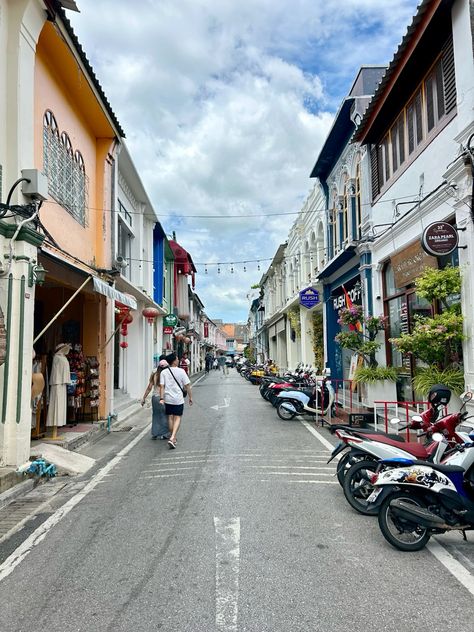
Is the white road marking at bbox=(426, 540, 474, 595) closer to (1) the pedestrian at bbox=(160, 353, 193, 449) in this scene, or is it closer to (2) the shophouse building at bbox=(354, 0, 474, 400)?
(2) the shophouse building at bbox=(354, 0, 474, 400)

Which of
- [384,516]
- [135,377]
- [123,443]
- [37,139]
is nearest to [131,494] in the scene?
[384,516]

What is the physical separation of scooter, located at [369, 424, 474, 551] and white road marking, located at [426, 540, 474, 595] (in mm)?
A: 135

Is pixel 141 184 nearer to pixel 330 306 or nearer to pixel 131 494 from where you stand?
pixel 330 306

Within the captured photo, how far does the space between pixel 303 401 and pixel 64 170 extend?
778 cm

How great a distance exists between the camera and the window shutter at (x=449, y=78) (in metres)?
7.77

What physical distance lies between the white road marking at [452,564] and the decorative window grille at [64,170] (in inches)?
312

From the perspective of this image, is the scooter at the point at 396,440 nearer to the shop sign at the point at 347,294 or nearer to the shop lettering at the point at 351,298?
the shop sign at the point at 347,294

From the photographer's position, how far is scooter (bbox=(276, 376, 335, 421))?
39.0ft

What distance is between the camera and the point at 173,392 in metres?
8.52

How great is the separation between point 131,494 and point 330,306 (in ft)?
45.0

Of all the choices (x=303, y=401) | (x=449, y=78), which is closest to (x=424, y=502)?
(x=449, y=78)

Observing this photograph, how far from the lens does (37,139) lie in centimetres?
784

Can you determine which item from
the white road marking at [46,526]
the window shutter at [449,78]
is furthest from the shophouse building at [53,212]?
the window shutter at [449,78]

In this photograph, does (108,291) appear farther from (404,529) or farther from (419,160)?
(404,529)
